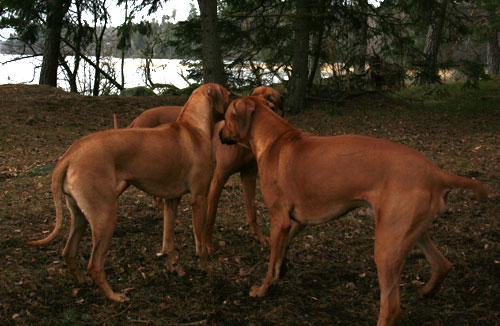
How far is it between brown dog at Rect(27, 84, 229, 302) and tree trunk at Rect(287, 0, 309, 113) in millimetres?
8545

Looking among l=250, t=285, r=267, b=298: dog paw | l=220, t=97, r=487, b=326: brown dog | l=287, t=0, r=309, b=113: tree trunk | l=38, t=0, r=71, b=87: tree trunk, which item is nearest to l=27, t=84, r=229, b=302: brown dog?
l=220, t=97, r=487, b=326: brown dog

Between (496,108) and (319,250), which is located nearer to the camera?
(319,250)

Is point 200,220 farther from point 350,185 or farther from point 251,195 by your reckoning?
point 350,185

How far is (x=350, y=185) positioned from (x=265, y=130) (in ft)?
3.80

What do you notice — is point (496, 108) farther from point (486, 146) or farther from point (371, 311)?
point (371, 311)

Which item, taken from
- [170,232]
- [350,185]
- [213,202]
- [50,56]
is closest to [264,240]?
[213,202]

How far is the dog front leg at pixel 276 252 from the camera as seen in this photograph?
4.25m

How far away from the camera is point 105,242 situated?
402 cm

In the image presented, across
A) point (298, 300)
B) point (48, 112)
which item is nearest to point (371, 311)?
point (298, 300)

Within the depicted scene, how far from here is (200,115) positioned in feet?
16.5

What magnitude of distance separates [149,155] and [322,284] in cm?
199

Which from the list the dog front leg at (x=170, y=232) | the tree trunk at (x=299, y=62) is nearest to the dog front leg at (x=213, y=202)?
the dog front leg at (x=170, y=232)

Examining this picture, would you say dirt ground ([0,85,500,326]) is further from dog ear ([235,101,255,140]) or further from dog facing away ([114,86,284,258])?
dog ear ([235,101,255,140])

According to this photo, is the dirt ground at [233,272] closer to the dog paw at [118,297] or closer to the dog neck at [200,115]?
the dog paw at [118,297]
